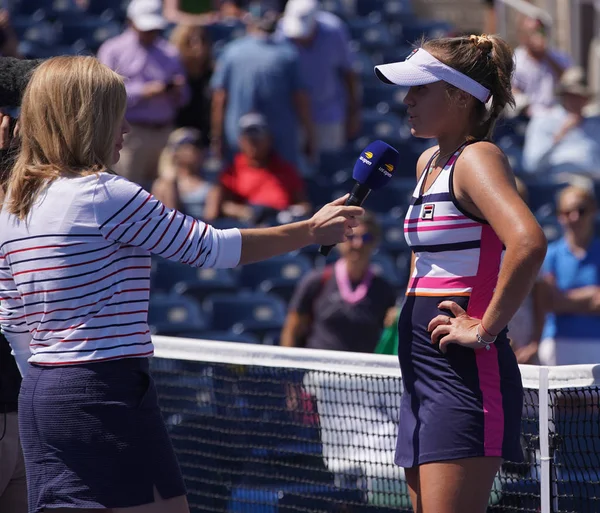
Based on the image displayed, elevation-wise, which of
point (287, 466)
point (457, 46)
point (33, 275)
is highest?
point (457, 46)

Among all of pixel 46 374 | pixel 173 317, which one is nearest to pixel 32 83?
pixel 46 374

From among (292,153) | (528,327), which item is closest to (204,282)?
(292,153)

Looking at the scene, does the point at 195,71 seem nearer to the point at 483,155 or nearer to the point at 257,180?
the point at 257,180

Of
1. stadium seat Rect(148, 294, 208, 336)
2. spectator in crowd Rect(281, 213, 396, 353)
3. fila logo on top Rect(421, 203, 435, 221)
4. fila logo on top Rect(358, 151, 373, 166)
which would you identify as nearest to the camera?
fila logo on top Rect(421, 203, 435, 221)

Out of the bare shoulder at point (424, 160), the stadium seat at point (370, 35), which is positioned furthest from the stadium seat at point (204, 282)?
the stadium seat at point (370, 35)

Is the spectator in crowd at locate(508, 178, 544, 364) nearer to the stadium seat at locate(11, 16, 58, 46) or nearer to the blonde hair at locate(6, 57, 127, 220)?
the blonde hair at locate(6, 57, 127, 220)

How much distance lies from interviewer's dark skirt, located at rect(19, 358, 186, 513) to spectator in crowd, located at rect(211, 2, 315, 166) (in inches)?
275

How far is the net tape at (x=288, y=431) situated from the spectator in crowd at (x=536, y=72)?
8.29 m

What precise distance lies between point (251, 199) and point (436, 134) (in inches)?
247

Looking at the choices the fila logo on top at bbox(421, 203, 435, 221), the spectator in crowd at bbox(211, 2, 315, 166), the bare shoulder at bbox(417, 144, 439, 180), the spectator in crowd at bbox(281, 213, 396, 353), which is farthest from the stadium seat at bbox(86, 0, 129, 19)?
the fila logo on top at bbox(421, 203, 435, 221)

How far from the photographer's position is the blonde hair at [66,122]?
9.88 feet

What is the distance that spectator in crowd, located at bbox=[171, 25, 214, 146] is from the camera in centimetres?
1084

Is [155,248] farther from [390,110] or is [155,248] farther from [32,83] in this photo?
[390,110]

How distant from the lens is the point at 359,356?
423cm
